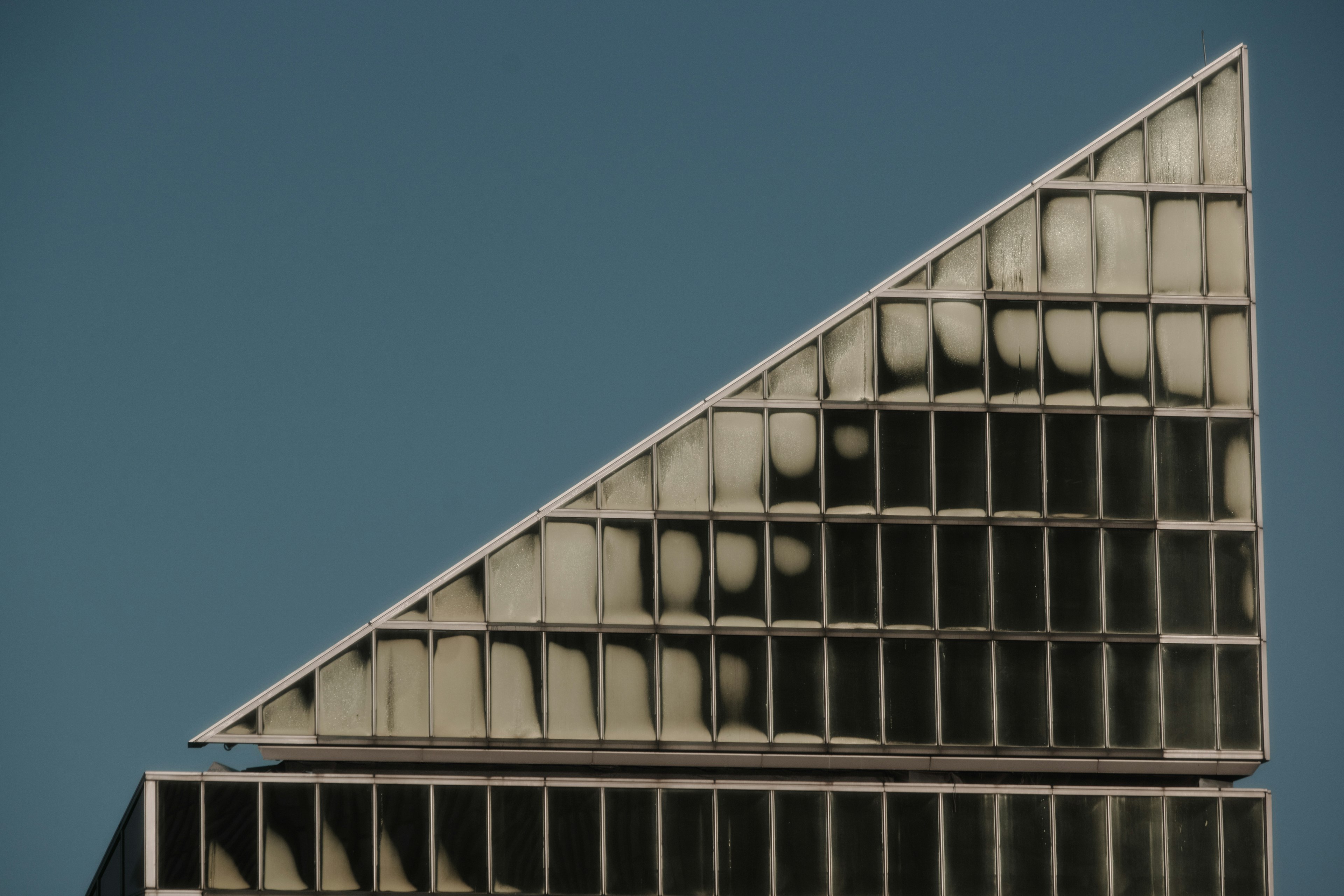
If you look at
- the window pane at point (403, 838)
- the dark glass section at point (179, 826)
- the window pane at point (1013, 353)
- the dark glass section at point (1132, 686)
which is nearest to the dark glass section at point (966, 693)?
the dark glass section at point (1132, 686)

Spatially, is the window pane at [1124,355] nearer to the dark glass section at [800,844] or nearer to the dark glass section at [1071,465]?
the dark glass section at [1071,465]

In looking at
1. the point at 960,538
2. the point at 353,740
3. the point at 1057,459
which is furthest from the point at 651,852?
the point at 1057,459

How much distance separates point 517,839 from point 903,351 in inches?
747

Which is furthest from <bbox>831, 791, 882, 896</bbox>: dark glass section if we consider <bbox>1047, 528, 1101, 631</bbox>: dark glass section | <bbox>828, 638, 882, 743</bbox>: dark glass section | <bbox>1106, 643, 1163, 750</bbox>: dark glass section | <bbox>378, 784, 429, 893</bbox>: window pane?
<bbox>378, 784, 429, 893</bbox>: window pane

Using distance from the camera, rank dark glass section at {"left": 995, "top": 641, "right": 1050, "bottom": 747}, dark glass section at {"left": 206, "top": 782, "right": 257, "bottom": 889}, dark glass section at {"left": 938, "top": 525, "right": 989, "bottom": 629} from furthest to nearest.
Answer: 1. dark glass section at {"left": 938, "top": 525, "right": 989, "bottom": 629}
2. dark glass section at {"left": 995, "top": 641, "right": 1050, "bottom": 747}
3. dark glass section at {"left": 206, "top": 782, "right": 257, "bottom": 889}

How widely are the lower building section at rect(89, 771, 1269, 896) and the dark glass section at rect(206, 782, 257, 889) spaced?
0.15ft

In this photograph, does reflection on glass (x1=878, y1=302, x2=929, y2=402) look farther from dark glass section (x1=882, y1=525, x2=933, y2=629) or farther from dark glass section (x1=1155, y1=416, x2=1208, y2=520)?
dark glass section (x1=1155, y1=416, x2=1208, y2=520)

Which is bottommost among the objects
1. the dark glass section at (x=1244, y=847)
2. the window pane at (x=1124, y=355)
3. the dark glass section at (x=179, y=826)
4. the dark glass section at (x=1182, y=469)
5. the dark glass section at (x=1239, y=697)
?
the dark glass section at (x=1244, y=847)

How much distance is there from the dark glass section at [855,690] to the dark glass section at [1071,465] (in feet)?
23.8

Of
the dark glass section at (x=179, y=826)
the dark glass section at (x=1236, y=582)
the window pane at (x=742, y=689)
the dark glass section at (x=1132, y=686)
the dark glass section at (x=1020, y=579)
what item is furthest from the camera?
the dark glass section at (x=1236, y=582)

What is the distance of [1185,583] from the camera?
54.6 meters

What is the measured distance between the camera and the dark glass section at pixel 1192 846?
52750 mm

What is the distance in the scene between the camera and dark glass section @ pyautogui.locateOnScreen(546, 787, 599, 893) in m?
52.5

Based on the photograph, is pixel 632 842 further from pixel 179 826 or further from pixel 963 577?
pixel 179 826
